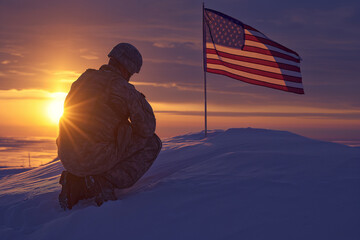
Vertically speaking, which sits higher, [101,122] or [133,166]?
[101,122]

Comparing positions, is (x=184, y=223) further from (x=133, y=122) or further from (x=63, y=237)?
(x=133, y=122)

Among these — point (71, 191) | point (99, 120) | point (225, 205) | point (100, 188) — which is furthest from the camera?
point (71, 191)

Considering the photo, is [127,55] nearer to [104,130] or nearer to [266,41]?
[104,130]

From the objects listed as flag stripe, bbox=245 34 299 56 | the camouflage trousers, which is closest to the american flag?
flag stripe, bbox=245 34 299 56

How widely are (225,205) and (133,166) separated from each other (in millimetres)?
1237

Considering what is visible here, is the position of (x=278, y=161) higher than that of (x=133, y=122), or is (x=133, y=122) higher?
(x=133, y=122)

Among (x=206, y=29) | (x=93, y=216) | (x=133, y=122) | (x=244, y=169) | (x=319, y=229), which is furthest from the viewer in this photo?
(x=206, y=29)

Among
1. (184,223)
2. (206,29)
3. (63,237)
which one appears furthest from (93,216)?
(206,29)

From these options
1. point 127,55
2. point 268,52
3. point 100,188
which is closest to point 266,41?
point 268,52

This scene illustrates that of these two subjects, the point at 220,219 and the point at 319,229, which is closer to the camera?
the point at 319,229

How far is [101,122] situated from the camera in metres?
3.23

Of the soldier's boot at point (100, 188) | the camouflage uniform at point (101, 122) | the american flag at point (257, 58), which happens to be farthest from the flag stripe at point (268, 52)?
the soldier's boot at point (100, 188)

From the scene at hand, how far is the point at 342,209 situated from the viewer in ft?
8.49

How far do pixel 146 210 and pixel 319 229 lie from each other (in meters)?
1.40
